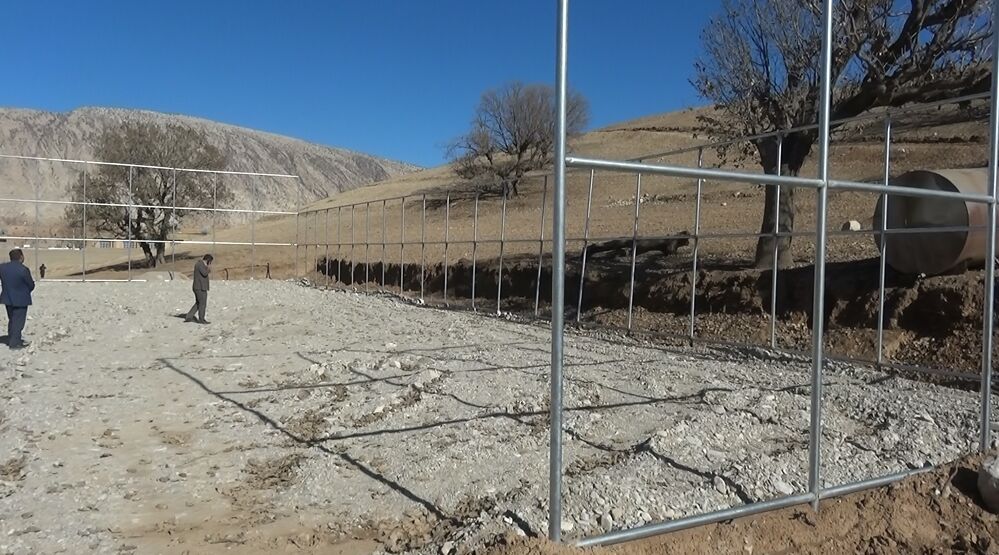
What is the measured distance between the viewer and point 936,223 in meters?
9.62

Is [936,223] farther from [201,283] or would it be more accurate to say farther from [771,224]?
[201,283]

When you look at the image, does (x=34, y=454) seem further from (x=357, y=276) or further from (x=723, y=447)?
(x=357, y=276)

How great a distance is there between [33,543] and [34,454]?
193 cm

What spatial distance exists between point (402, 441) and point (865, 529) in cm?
321

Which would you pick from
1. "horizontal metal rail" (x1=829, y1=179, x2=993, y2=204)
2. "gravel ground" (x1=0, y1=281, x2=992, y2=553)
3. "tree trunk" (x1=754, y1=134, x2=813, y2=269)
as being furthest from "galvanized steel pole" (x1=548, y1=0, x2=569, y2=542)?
"tree trunk" (x1=754, y1=134, x2=813, y2=269)

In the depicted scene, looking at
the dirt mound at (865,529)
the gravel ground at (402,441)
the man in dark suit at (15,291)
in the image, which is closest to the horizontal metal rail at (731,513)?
the dirt mound at (865,529)

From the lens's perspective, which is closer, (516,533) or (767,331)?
(516,533)

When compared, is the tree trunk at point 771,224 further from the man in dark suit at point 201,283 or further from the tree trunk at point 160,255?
the tree trunk at point 160,255

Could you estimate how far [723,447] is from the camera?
5.20 metres

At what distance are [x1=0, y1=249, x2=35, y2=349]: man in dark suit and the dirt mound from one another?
392 inches

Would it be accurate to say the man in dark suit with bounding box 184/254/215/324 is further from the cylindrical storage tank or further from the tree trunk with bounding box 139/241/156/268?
the tree trunk with bounding box 139/241/156/268

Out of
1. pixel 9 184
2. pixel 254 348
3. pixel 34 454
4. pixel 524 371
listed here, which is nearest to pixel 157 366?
pixel 254 348

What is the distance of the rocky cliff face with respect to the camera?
277 feet

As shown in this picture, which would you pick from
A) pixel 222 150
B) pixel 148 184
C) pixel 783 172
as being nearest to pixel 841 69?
pixel 783 172
